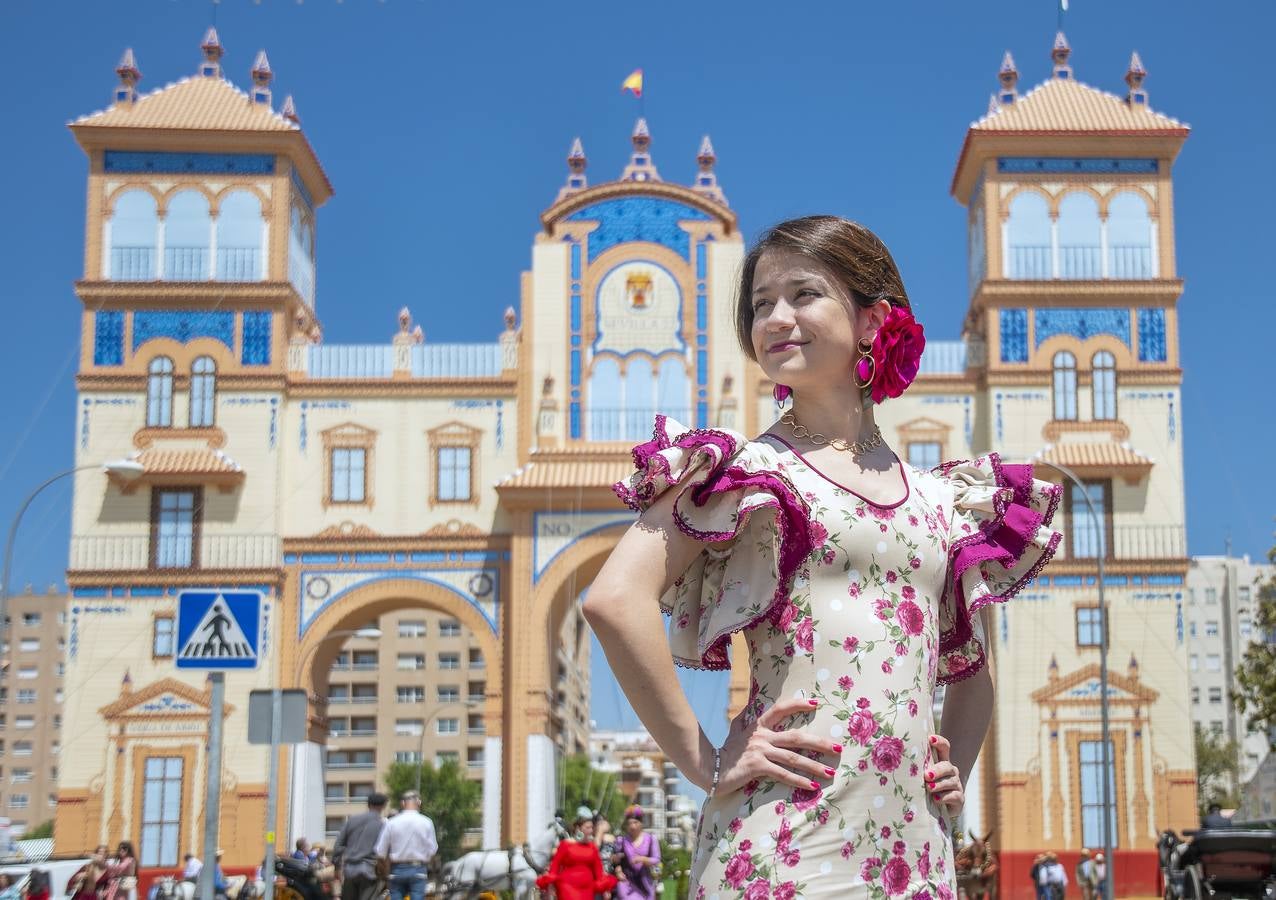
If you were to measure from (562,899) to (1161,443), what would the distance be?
2194 cm

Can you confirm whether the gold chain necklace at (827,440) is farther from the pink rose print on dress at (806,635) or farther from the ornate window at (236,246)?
the ornate window at (236,246)

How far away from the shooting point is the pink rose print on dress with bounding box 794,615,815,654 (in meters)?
3.40

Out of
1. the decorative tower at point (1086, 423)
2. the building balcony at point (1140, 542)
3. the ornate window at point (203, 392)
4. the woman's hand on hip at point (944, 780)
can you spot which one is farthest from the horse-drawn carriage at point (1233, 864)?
the ornate window at point (203, 392)

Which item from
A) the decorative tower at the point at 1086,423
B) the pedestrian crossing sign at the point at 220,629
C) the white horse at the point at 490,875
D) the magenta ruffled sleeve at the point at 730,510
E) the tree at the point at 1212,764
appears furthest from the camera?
the tree at the point at 1212,764

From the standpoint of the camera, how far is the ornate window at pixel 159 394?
35625mm

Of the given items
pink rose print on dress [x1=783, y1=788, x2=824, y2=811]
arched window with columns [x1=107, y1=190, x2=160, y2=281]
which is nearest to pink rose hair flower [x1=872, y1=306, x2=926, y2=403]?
pink rose print on dress [x1=783, y1=788, x2=824, y2=811]

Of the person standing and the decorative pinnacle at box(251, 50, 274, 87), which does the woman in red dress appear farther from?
the decorative pinnacle at box(251, 50, 274, 87)

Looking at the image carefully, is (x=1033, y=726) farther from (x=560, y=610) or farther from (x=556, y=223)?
(x=556, y=223)

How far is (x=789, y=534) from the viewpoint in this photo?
3.42 m

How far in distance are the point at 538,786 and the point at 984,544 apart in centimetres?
3075

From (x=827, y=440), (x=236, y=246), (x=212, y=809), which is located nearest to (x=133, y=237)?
(x=236, y=246)

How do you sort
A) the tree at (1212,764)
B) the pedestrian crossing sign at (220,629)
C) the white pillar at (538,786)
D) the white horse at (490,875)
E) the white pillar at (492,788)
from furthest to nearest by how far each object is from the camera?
the tree at (1212,764) < the white pillar at (492,788) < the white pillar at (538,786) < the white horse at (490,875) < the pedestrian crossing sign at (220,629)

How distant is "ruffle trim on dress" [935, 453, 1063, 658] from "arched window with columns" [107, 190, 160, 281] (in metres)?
33.6

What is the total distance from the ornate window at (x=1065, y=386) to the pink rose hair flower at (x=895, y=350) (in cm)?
3263
